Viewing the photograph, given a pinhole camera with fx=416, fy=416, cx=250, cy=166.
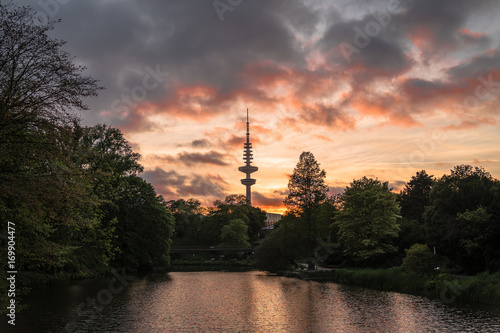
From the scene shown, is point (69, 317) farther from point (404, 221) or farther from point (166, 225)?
point (404, 221)

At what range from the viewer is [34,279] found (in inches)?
A: 1497

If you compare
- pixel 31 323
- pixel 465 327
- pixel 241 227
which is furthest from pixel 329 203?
pixel 241 227

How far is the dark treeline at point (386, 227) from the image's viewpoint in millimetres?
41094

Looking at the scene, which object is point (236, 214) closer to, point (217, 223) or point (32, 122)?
point (217, 223)

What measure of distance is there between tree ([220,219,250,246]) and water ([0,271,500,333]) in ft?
283

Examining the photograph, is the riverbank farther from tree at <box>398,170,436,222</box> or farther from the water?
tree at <box>398,170,436,222</box>

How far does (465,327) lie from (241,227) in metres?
108

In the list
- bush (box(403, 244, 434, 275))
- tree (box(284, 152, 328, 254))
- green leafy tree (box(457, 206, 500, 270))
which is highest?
tree (box(284, 152, 328, 254))

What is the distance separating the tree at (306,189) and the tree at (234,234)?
63.1 meters

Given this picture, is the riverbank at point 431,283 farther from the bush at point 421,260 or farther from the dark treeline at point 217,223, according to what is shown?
the dark treeline at point 217,223

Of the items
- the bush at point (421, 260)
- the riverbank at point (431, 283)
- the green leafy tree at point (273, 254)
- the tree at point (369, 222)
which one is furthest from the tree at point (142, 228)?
the bush at point (421, 260)

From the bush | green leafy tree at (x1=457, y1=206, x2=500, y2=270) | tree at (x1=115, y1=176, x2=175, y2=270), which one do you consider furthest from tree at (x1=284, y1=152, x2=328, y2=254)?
green leafy tree at (x1=457, y1=206, x2=500, y2=270)

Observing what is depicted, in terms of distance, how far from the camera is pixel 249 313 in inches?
1168

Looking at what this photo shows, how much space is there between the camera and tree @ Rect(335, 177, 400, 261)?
5466 centimetres
